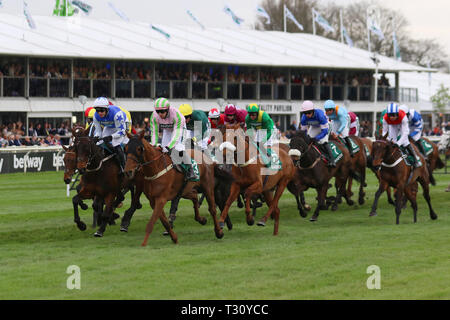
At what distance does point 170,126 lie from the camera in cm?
1156

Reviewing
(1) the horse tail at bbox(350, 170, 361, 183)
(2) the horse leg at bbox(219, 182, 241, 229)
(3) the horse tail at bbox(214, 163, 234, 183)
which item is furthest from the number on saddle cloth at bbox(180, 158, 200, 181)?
(1) the horse tail at bbox(350, 170, 361, 183)

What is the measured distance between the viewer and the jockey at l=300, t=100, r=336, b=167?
47.8ft

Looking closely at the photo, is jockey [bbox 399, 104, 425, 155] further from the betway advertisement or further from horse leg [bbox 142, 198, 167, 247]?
the betway advertisement

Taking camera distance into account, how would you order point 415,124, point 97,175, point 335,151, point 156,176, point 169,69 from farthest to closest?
1. point 169,69
2. point 415,124
3. point 335,151
4. point 97,175
5. point 156,176

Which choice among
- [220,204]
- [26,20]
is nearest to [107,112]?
[220,204]

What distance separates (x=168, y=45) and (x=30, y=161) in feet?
46.4

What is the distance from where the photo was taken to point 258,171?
1225 cm

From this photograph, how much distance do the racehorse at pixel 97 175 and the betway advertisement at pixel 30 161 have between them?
13583mm

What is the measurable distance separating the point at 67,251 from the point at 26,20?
2762 cm

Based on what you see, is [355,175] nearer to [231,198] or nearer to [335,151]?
[335,151]

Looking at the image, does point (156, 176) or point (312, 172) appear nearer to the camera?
point (156, 176)

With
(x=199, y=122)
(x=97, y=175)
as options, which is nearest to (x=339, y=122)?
(x=199, y=122)

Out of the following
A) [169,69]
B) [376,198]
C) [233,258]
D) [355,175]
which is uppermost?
[169,69]
